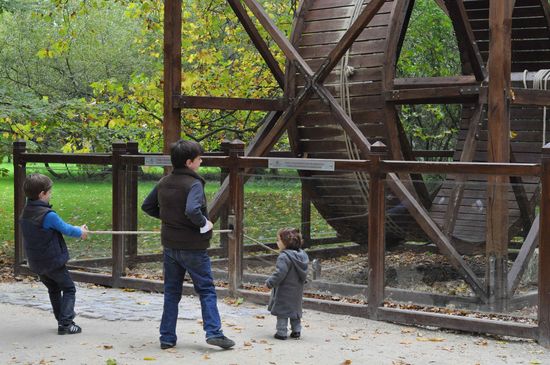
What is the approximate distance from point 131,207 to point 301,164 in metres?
2.39

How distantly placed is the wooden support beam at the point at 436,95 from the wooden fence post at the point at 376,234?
6.69 feet

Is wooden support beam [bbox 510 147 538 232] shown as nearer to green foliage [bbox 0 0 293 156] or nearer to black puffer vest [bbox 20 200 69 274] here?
black puffer vest [bbox 20 200 69 274]

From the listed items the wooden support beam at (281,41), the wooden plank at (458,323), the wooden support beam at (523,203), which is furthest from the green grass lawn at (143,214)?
the wooden support beam at (523,203)

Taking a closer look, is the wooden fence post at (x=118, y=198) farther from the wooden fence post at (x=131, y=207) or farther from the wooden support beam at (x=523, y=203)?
the wooden support beam at (x=523, y=203)

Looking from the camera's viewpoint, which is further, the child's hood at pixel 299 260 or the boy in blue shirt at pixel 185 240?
the child's hood at pixel 299 260

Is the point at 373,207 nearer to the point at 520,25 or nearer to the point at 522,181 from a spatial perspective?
the point at 522,181

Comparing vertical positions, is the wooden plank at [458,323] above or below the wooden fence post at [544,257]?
below

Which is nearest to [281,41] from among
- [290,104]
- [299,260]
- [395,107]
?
[290,104]

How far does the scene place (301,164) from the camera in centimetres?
930

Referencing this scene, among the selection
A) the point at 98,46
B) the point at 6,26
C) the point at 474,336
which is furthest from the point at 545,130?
the point at 6,26

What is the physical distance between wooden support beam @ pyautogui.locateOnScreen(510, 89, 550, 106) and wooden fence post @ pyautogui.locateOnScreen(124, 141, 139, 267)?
4.02 meters

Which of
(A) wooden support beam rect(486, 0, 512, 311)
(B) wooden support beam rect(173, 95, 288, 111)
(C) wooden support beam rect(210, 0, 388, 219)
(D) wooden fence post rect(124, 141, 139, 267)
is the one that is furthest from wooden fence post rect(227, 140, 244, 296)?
(A) wooden support beam rect(486, 0, 512, 311)

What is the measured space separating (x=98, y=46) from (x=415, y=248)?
33.4 meters

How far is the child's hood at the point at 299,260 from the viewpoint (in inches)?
307
